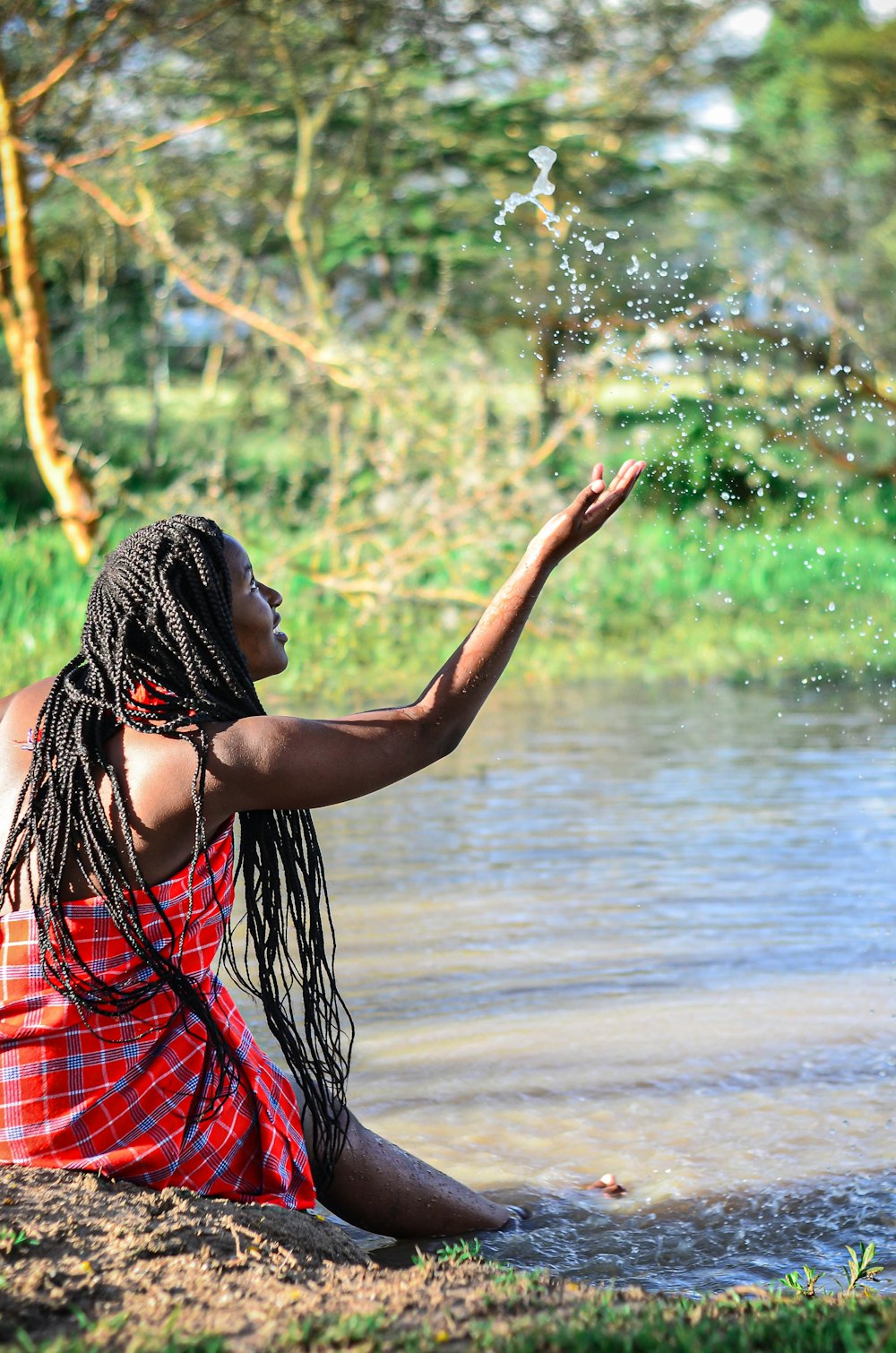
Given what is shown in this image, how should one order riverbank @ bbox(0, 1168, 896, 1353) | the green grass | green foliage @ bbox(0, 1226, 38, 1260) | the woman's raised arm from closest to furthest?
riverbank @ bbox(0, 1168, 896, 1353), green foliage @ bbox(0, 1226, 38, 1260), the woman's raised arm, the green grass

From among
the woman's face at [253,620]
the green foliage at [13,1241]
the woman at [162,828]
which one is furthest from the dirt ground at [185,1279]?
the woman's face at [253,620]

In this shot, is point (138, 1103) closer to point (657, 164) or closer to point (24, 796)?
point (24, 796)

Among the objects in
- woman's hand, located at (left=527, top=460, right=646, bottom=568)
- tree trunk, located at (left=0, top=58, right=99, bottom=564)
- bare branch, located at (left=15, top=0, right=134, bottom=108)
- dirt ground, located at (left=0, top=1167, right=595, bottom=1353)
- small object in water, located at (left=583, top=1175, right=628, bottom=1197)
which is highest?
bare branch, located at (left=15, top=0, right=134, bottom=108)

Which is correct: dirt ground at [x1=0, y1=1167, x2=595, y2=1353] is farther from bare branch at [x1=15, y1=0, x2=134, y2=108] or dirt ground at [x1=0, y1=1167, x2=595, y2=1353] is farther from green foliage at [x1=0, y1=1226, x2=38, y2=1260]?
bare branch at [x1=15, y1=0, x2=134, y2=108]

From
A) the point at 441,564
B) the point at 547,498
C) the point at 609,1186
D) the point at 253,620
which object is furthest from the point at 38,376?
the point at 609,1186

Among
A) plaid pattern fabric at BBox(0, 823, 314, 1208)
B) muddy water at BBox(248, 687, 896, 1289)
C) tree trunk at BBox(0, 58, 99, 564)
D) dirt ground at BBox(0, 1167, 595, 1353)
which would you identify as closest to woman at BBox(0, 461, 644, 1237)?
plaid pattern fabric at BBox(0, 823, 314, 1208)

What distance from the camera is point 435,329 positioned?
14594 mm

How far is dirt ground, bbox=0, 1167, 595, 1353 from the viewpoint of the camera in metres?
1.98

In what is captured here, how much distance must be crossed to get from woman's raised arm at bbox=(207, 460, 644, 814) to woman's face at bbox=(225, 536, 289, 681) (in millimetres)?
290

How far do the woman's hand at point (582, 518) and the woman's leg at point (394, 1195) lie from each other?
1.13 meters

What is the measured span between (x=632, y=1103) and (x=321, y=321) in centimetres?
762

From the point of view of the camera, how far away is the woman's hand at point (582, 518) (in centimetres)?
266

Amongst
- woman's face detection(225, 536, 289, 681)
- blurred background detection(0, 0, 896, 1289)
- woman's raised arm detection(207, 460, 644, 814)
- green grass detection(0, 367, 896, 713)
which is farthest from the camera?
green grass detection(0, 367, 896, 713)

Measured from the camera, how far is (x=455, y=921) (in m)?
4.95
